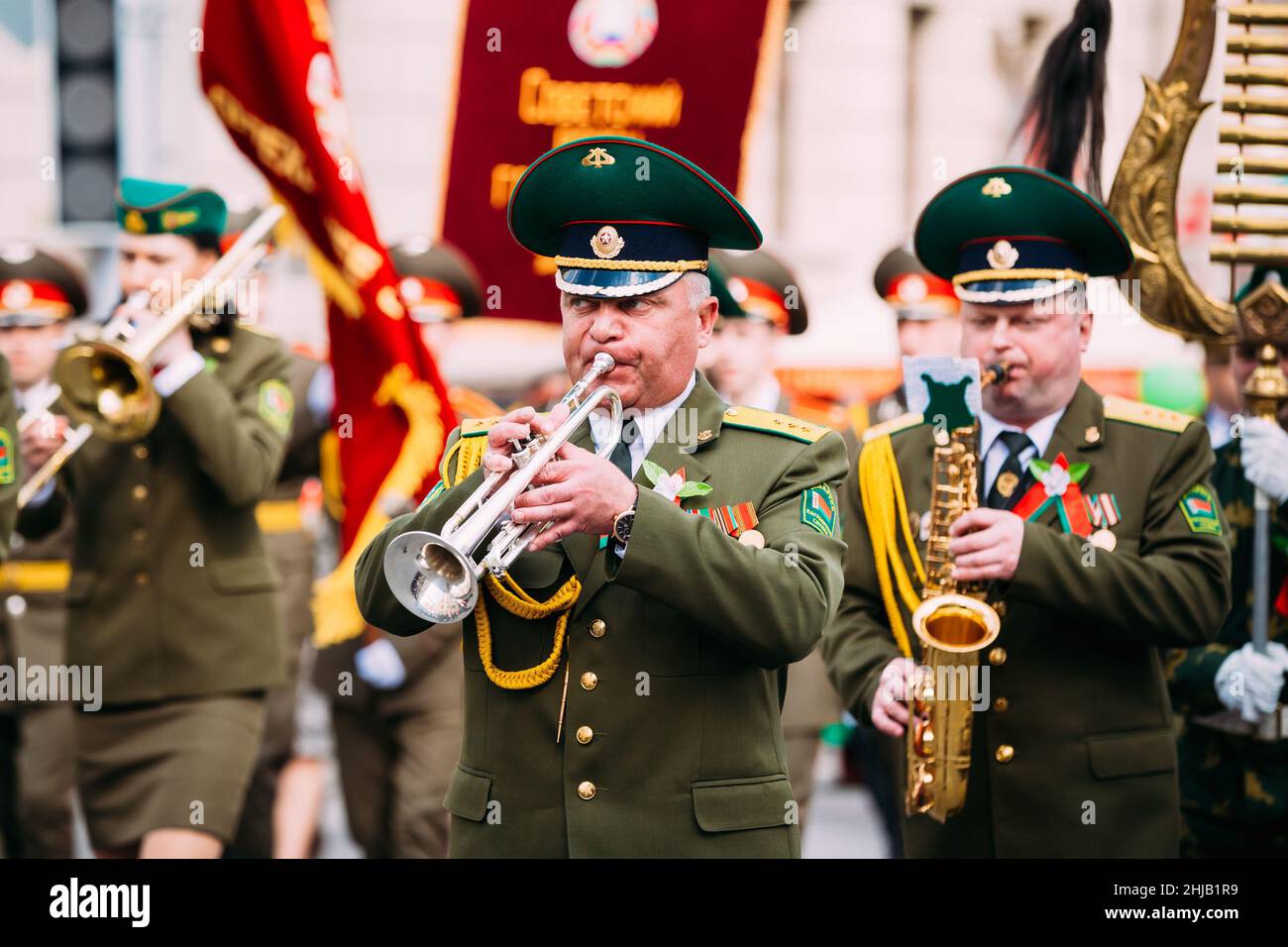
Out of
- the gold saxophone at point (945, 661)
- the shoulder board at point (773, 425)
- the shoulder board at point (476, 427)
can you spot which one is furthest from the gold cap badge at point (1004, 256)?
the shoulder board at point (476, 427)

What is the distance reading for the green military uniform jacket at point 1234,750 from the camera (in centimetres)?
588

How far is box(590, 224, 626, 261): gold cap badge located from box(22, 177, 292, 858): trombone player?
102 inches

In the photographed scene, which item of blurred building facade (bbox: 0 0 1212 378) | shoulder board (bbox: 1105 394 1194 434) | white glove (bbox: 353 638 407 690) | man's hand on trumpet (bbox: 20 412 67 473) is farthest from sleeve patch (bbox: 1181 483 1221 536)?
blurred building facade (bbox: 0 0 1212 378)

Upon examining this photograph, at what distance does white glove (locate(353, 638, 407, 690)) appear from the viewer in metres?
7.57

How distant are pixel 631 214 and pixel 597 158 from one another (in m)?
0.15

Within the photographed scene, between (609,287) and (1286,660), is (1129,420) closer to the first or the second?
(1286,660)

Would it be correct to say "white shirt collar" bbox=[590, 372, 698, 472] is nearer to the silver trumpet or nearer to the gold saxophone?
the silver trumpet

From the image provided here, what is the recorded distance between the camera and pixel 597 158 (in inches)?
165

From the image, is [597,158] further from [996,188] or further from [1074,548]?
[1074,548]

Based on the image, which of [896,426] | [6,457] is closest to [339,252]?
[6,457]

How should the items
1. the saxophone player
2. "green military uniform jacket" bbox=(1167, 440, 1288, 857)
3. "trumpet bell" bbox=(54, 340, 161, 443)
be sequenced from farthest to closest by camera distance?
"trumpet bell" bbox=(54, 340, 161, 443) < "green military uniform jacket" bbox=(1167, 440, 1288, 857) < the saxophone player

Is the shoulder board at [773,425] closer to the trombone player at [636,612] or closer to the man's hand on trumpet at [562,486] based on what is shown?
the trombone player at [636,612]
